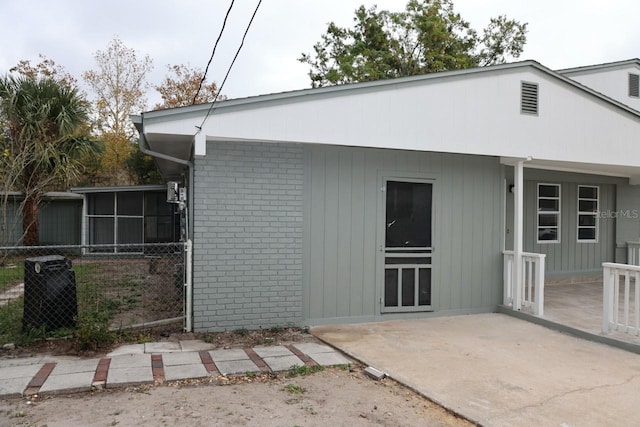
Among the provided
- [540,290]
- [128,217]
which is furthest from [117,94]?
[540,290]

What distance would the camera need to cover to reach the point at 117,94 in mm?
23078

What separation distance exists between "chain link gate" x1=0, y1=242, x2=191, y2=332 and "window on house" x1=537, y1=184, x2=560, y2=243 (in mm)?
6668

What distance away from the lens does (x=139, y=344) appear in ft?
15.8

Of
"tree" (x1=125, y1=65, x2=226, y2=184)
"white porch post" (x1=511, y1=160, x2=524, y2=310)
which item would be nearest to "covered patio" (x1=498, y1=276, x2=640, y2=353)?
"white porch post" (x1=511, y1=160, x2=524, y2=310)

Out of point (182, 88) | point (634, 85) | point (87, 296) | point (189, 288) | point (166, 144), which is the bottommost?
point (87, 296)

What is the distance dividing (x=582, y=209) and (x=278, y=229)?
6.91 metres

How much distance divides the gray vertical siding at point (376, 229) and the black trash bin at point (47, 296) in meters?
2.72

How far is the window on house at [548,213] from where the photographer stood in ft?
29.0

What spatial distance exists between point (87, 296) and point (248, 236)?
295 centimetres

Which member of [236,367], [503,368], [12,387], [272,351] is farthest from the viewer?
[272,351]

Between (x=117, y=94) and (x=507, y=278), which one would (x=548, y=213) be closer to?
(x=507, y=278)

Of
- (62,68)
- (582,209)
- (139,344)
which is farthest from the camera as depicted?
(62,68)

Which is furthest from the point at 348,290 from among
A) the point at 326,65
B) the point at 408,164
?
the point at 326,65

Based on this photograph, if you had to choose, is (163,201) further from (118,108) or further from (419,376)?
(419,376)
